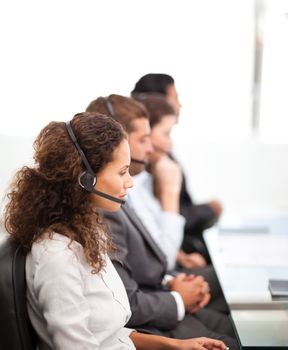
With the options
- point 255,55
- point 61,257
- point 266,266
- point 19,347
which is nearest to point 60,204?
point 61,257

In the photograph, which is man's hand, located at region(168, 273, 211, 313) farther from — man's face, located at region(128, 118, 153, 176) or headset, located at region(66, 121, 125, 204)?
headset, located at region(66, 121, 125, 204)

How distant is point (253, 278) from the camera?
161 cm

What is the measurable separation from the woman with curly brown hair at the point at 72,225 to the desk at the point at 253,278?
356 millimetres

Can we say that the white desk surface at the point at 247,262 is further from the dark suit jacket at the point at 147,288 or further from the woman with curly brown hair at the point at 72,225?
the woman with curly brown hair at the point at 72,225

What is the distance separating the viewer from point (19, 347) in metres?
1.06

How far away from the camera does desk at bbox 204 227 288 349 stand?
1.34 meters

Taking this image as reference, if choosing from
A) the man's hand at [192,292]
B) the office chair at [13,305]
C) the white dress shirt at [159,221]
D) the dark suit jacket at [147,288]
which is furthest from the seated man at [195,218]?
the office chair at [13,305]

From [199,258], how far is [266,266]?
1.94 ft

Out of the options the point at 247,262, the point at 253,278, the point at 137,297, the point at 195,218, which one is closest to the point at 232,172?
the point at 195,218

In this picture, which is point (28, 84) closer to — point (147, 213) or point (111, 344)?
point (111, 344)

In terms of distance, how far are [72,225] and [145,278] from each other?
47 centimetres

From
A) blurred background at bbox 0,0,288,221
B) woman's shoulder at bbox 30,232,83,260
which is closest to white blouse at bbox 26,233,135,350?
woman's shoulder at bbox 30,232,83,260

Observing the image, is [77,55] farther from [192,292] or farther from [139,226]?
[192,292]

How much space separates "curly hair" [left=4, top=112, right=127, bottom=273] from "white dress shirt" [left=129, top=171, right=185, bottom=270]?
0.73 metres
